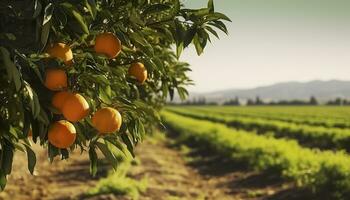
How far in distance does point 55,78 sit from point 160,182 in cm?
874

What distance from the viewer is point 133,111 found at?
313cm

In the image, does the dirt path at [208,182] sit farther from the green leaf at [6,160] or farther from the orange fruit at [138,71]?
the green leaf at [6,160]

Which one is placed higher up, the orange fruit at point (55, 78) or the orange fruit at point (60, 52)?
the orange fruit at point (60, 52)

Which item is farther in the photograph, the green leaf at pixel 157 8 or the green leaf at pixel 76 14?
the green leaf at pixel 157 8

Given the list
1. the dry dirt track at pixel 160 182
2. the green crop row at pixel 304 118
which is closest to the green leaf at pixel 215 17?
the dry dirt track at pixel 160 182

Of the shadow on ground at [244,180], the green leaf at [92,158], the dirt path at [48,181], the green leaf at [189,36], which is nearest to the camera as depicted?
the green leaf at [189,36]

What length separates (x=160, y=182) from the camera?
36.4ft

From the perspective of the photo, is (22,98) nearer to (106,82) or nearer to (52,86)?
(52,86)

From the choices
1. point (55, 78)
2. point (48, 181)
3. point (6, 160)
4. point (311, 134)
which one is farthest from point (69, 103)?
point (311, 134)

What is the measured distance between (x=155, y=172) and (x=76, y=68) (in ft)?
32.1

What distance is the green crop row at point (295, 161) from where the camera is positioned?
9.12 meters

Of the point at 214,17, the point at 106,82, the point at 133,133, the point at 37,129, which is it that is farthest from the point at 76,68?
the point at 214,17

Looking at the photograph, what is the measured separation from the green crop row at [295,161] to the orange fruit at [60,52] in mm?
5463

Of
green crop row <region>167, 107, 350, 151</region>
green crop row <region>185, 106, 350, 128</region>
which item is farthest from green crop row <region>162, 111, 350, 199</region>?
green crop row <region>185, 106, 350, 128</region>
